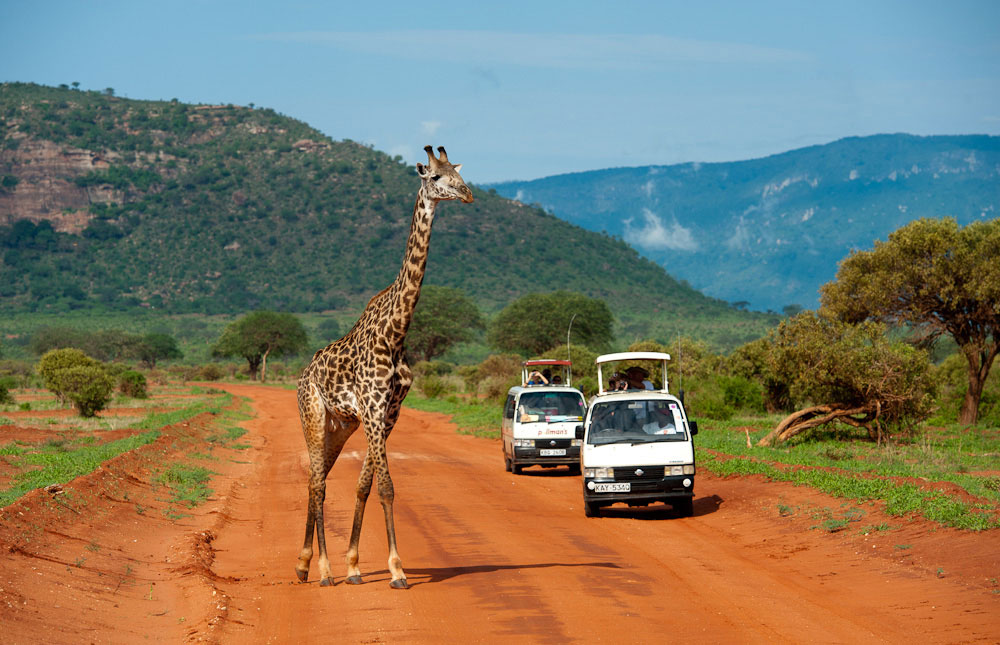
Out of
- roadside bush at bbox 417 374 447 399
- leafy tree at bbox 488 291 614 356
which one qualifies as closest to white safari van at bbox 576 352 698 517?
roadside bush at bbox 417 374 447 399

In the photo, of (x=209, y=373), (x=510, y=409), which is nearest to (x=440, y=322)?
(x=209, y=373)

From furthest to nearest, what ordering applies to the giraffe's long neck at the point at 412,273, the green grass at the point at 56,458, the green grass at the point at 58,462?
1. the green grass at the point at 56,458
2. the green grass at the point at 58,462
3. the giraffe's long neck at the point at 412,273

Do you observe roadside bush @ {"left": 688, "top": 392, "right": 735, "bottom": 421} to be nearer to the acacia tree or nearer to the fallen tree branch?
the acacia tree

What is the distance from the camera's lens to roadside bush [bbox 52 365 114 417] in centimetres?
3912

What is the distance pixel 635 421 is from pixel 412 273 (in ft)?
22.2

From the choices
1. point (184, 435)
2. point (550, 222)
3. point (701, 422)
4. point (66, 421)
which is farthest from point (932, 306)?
point (550, 222)

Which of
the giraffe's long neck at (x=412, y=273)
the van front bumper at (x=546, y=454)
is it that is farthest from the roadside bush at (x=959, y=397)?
the giraffe's long neck at (x=412, y=273)

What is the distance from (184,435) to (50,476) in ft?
34.3

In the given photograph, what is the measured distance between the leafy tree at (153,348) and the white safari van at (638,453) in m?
80.7

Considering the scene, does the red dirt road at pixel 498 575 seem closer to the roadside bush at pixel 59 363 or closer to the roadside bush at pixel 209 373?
the roadside bush at pixel 59 363

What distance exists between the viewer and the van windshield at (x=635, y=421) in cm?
1620

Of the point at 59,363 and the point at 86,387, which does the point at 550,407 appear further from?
the point at 59,363

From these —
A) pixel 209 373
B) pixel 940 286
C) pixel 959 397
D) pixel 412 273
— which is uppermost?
pixel 940 286

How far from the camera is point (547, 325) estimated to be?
72312 mm
